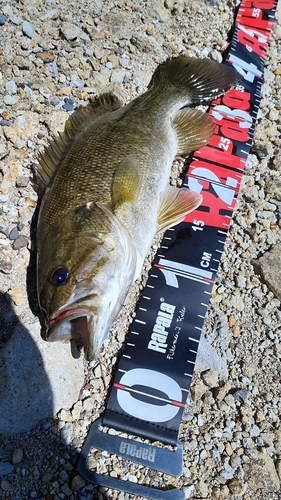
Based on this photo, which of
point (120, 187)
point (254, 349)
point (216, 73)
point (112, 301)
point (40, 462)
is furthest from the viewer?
point (216, 73)

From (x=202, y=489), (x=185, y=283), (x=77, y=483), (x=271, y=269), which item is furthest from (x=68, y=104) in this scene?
(x=202, y=489)

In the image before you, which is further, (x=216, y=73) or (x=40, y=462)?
(x=216, y=73)

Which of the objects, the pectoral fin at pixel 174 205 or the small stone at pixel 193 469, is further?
the pectoral fin at pixel 174 205

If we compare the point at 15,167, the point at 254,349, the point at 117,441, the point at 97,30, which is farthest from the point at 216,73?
the point at 117,441

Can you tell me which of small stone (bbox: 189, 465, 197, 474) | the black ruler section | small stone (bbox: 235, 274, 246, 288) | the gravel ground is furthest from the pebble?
small stone (bbox: 189, 465, 197, 474)

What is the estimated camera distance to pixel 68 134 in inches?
124

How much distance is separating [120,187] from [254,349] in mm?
1599

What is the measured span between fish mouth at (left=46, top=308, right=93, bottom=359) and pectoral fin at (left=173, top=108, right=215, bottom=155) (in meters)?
1.82

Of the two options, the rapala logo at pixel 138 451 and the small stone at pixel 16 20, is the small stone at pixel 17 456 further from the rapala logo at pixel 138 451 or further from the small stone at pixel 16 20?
the small stone at pixel 16 20

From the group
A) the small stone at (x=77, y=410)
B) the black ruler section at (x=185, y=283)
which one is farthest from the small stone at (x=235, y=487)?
the small stone at (x=77, y=410)

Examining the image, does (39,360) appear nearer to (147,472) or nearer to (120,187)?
(147,472)

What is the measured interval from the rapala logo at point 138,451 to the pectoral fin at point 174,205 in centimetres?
149

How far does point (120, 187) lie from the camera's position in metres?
2.76

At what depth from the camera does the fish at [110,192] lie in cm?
235
